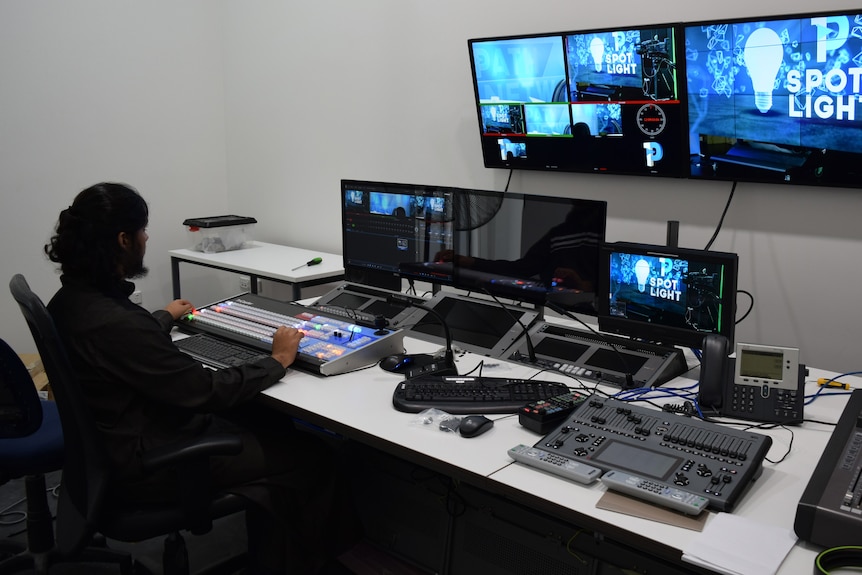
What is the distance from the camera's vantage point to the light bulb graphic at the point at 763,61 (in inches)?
94.7

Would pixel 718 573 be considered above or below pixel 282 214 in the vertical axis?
below

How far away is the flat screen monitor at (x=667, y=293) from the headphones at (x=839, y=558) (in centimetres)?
81

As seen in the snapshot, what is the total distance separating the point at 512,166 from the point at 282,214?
170cm

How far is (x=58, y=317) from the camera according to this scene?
1.88 m

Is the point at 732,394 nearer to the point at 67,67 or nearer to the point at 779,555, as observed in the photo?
the point at 779,555

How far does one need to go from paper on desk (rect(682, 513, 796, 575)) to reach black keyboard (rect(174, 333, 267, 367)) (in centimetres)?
136

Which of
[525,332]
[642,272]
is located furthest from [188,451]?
[642,272]

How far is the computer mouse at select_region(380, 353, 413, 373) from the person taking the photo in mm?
2229

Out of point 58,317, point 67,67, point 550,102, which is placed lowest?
point 58,317

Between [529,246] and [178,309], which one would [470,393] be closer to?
[529,246]

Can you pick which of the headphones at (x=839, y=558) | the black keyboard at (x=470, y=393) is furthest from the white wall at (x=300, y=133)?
the headphones at (x=839, y=558)

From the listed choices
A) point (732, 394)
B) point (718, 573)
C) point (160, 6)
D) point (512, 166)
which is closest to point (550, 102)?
point (512, 166)

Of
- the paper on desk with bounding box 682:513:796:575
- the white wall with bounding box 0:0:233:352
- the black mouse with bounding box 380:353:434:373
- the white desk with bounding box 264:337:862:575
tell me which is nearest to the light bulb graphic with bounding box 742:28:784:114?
the white desk with bounding box 264:337:862:575

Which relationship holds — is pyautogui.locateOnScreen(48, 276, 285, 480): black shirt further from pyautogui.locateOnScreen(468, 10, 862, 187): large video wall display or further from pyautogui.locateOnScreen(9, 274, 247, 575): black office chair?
pyautogui.locateOnScreen(468, 10, 862, 187): large video wall display
